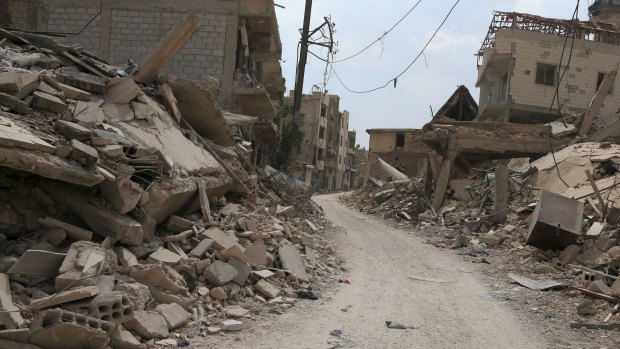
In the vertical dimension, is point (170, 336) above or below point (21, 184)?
below

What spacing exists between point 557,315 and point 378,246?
6.36 metres

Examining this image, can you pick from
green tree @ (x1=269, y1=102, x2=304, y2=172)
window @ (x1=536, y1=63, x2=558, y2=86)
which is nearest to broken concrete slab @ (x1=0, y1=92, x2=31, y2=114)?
green tree @ (x1=269, y1=102, x2=304, y2=172)

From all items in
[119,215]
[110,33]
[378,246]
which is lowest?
[378,246]

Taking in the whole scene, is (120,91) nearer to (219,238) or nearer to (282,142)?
(219,238)

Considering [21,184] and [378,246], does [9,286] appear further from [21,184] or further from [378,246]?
[378,246]

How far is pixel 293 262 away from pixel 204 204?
1.61 meters

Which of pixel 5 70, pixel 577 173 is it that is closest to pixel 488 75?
pixel 577 173

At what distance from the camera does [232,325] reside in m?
6.54

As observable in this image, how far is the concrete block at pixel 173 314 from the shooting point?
6.21 meters

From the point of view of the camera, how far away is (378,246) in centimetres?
1450

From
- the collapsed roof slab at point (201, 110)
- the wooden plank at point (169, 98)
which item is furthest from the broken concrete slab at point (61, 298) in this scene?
the collapsed roof slab at point (201, 110)

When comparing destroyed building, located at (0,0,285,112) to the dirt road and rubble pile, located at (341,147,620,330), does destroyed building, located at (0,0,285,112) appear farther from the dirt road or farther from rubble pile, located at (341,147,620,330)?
the dirt road

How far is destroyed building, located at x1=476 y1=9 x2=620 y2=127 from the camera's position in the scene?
31703mm

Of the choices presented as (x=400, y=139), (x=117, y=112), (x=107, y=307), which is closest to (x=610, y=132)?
(x=117, y=112)
